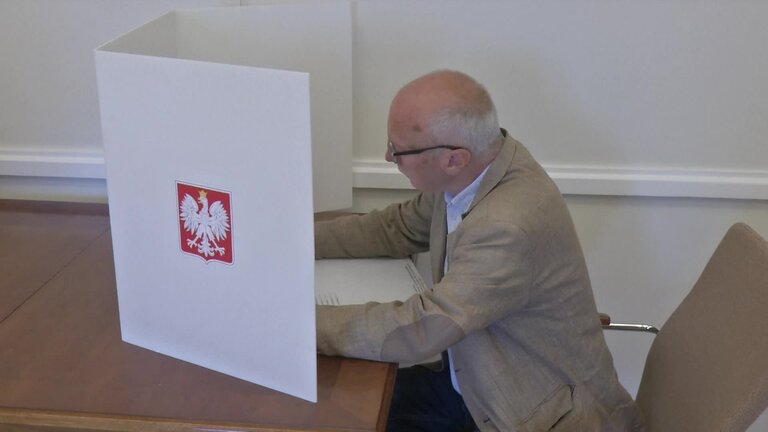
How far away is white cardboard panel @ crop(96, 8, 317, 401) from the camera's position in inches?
40.1

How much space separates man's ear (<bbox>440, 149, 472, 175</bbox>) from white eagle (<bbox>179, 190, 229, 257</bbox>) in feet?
1.40

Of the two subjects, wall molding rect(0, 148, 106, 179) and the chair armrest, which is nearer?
the chair armrest

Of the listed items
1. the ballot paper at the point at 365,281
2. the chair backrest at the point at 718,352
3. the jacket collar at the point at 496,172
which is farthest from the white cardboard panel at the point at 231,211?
the chair backrest at the point at 718,352

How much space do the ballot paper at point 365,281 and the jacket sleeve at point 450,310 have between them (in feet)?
0.60

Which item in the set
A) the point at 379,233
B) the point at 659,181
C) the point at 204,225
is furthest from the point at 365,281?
the point at 659,181

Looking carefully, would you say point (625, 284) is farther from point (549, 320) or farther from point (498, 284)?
point (498, 284)

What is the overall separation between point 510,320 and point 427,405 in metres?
0.40

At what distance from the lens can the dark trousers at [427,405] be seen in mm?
1635

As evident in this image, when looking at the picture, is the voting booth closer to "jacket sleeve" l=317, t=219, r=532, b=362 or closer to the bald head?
"jacket sleeve" l=317, t=219, r=532, b=362

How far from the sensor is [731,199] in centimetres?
190

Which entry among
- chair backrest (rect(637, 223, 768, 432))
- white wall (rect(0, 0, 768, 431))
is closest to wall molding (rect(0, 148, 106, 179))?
white wall (rect(0, 0, 768, 431))

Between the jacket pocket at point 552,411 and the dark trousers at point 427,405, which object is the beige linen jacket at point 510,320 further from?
the dark trousers at point 427,405

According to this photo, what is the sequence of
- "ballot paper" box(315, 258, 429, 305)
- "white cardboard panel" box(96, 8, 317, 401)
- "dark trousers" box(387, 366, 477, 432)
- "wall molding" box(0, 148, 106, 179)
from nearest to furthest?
1. "white cardboard panel" box(96, 8, 317, 401)
2. "ballot paper" box(315, 258, 429, 305)
3. "dark trousers" box(387, 366, 477, 432)
4. "wall molding" box(0, 148, 106, 179)

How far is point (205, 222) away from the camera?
3.72 ft
